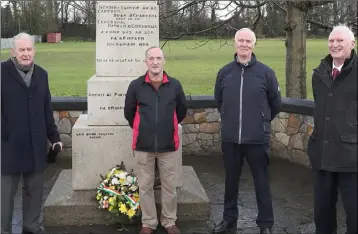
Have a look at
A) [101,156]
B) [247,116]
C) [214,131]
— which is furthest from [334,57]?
[214,131]

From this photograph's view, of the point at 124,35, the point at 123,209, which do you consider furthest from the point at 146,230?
the point at 124,35

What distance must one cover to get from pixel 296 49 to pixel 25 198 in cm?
613

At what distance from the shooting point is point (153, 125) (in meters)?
4.34

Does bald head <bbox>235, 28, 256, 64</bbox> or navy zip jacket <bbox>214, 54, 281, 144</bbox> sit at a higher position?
bald head <bbox>235, 28, 256, 64</bbox>

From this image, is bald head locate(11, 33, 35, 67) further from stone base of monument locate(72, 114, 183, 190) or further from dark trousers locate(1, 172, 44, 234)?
stone base of monument locate(72, 114, 183, 190)

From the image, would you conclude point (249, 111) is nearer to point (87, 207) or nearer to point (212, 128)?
point (87, 207)

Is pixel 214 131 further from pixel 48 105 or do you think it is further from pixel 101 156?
pixel 48 105

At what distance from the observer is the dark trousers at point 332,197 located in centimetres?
368

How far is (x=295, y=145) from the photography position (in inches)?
295

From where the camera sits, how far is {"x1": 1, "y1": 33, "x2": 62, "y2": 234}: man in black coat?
4.15 m

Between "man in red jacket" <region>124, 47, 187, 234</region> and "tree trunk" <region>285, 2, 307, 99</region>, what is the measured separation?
507cm

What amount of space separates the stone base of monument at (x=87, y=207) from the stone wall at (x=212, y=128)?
8.40 ft

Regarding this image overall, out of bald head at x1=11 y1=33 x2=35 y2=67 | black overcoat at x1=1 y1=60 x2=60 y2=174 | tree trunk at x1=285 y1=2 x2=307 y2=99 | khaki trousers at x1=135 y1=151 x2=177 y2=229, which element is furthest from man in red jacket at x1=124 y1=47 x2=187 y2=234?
tree trunk at x1=285 y1=2 x2=307 y2=99

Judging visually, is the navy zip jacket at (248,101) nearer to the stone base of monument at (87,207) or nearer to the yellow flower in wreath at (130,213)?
the stone base of monument at (87,207)
